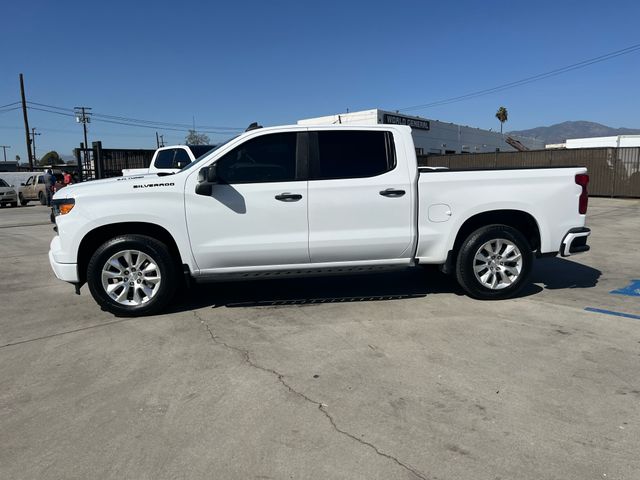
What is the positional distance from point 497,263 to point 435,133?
4373cm

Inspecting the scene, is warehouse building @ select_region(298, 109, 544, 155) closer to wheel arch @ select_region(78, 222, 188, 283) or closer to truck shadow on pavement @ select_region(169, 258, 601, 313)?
truck shadow on pavement @ select_region(169, 258, 601, 313)

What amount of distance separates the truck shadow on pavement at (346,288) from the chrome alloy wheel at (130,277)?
450 millimetres

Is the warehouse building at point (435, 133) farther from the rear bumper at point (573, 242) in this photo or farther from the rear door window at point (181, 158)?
the rear bumper at point (573, 242)

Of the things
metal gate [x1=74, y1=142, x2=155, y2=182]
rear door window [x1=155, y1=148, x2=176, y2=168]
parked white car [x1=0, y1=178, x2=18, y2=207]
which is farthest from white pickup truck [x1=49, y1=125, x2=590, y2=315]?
parked white car [x1=0, y1=178, x2=18, y2=207]

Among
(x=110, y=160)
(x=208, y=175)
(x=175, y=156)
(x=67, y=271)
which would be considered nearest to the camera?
(x=208, y=175)

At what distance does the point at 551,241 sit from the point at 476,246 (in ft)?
3.09

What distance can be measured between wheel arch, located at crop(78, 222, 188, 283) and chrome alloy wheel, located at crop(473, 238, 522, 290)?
3376mm

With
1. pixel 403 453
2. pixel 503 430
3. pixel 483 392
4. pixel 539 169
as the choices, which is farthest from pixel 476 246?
pixel 403 453

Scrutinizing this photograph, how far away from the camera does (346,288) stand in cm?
633

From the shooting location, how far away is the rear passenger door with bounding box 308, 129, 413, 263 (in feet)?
17.3

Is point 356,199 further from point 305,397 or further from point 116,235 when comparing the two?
point 116,235

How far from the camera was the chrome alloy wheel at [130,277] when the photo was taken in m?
5.18

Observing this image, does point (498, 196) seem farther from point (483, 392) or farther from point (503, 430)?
point (503, 430)

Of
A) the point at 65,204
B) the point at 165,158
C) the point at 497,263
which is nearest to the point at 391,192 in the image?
the point at 497,263
